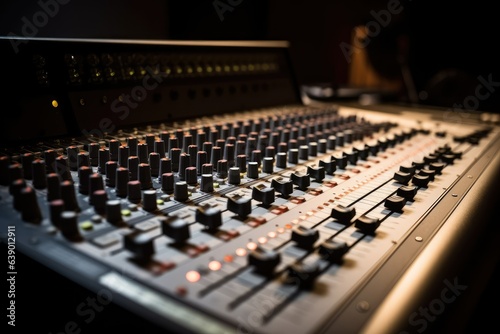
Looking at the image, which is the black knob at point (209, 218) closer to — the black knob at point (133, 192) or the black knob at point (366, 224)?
the black knob at point (133, 192)

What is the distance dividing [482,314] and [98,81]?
163 cm

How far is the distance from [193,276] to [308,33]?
2656mm

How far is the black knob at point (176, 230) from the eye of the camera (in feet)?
2.11

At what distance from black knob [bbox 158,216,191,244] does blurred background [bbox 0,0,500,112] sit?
1.07m

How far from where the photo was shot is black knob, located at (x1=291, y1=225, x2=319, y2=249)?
659mm

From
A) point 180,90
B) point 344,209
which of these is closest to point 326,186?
point 344,209

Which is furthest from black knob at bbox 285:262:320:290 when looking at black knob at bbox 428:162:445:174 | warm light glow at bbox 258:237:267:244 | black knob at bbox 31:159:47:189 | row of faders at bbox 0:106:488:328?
black knob at bbox 428:162:445:174

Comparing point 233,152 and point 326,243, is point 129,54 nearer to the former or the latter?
point 233,152

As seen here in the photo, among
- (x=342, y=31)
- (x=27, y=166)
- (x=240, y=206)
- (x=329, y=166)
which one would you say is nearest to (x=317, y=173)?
(x=329, y=166)

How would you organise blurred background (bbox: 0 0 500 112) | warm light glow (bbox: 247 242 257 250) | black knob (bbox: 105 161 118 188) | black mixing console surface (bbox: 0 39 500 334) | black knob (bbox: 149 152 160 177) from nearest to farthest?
black mixing console surface (bbox: 0 39 500 334), warm light glow (bbox: 247 242 257 250), black knob (bbox: 105 161 118 188), black knob (bbox: 149 152 160 177), blurred background (bbox: 0 0 500 112)

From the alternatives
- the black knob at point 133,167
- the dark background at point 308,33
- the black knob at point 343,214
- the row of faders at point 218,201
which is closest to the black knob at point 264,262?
the row of faders at point 218,201

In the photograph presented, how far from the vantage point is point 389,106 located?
2244 millimetres

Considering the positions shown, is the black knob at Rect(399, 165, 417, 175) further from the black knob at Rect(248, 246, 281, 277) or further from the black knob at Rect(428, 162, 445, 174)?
the black knob at Rect(248, 246, 281, 277)

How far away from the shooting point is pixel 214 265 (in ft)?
1.96
